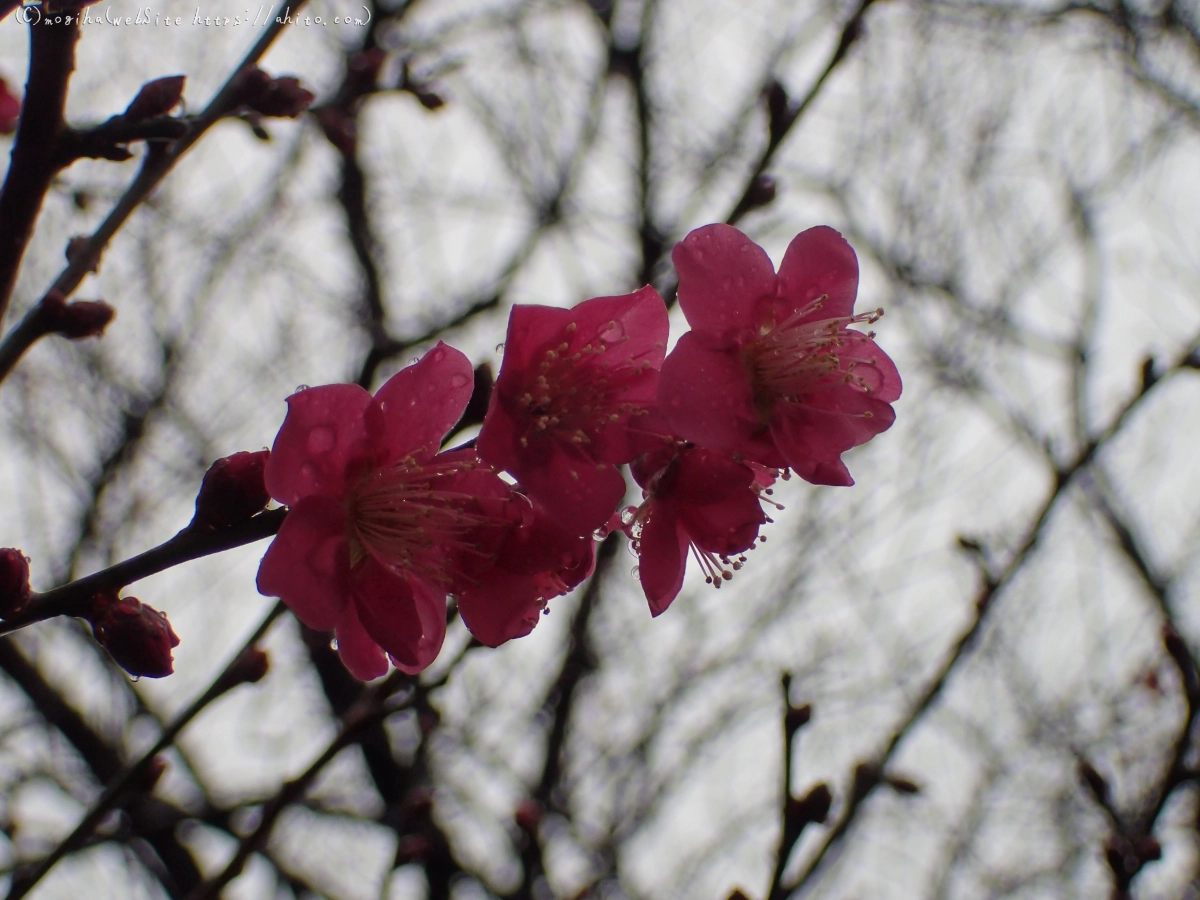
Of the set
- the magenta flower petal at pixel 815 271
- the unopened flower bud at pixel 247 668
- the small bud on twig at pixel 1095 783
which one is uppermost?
the magenta flower petal at pixel 815 271

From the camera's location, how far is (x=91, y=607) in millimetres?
1070

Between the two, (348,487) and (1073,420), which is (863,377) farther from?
(1073,420)

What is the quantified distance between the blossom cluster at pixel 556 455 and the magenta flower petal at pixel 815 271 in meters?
0.03

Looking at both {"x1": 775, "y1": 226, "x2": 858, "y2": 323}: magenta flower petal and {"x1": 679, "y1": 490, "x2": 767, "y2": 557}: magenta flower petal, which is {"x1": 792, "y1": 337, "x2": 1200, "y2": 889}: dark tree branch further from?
{"x1": 775, "y1": 226, "x2": 858, "y2": 323}: magenta flower petal

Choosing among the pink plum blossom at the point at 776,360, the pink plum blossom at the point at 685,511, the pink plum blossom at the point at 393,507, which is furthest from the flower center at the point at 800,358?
the pink plum blossom at the point at 393,507

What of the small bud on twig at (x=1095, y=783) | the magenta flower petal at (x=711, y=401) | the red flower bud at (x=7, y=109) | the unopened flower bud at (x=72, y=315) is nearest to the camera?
the magenta flower petal at (x=711, y=401)

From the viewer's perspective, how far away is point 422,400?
4.17 feet

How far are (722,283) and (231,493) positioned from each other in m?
→ 0.76

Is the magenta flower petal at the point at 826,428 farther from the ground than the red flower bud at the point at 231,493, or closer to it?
farther from the ground

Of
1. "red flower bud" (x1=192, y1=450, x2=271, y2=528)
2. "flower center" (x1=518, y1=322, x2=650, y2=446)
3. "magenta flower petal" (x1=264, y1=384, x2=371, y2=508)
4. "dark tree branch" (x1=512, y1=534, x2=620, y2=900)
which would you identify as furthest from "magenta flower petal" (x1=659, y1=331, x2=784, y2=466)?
"dark tree branch" (x1=512, y1=534, x2=620, y2=900)

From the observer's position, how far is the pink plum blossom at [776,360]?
1.29m

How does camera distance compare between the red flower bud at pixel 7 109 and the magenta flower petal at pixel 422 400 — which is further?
the red flower bud at pixel 7 109

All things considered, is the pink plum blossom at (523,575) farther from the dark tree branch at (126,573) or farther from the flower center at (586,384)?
the dark tree branch at (126,573)

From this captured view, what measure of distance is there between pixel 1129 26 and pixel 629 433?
229 inches
